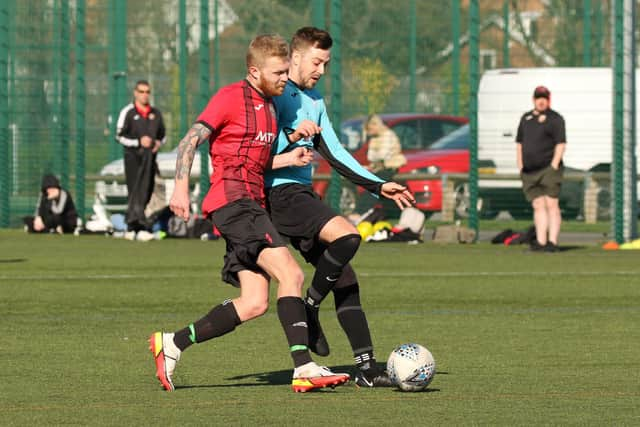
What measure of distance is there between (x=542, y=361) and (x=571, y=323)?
2.37 m

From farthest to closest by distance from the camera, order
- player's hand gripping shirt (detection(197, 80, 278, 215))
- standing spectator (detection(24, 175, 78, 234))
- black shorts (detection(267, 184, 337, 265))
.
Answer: standing spectator (detection(24, 175, 78, 234)), black shorts (detection(267, 184, 337, 265)), player's hand gripping shirt (detection(197, 80, 278, 215))

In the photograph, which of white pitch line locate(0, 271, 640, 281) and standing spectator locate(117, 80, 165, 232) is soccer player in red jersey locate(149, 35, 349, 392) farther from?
standing spectator locate(117, 80, 165, 232)

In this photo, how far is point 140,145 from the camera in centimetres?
2216

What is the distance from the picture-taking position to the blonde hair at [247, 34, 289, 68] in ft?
27.0

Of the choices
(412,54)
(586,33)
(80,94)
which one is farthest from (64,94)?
(586,33)

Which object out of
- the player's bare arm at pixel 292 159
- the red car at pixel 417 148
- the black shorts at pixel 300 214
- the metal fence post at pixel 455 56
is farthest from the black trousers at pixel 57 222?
the player's bare arm at pixel 292 159

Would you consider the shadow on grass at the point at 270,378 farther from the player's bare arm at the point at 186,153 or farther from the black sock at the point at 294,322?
the player's bare arm at the point at 186,153

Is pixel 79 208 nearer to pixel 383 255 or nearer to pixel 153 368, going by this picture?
pixel 383 255

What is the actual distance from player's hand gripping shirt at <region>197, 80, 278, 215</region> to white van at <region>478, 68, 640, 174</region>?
637 inches

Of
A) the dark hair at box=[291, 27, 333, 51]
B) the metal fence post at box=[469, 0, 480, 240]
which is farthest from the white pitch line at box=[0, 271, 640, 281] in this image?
the dark hair at box=[291, 27, 333, 51]

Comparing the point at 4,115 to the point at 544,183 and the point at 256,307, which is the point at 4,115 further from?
the point at 256,307

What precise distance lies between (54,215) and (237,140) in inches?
622

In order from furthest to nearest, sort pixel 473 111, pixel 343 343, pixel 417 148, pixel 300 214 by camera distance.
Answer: pixel 417 148
pixel 473 111
pixel 343 343
pixel 300 214

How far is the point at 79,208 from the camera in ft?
82.4
